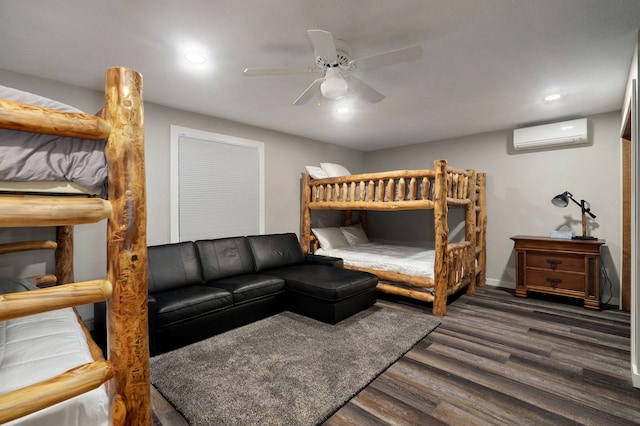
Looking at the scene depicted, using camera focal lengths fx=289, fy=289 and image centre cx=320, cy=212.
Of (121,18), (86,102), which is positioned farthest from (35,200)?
(86,102)

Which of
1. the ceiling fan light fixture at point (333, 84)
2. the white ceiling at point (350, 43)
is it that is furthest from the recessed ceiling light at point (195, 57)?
the ceiling fan light fixture at point (333, 84)

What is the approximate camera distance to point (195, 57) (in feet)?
7.24

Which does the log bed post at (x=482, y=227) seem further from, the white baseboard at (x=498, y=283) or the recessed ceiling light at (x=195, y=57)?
the recessed ceiling light at (x=195, y=57)

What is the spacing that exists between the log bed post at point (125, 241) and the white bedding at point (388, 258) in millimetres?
3013

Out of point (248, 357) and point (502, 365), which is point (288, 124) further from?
point (502, 365)

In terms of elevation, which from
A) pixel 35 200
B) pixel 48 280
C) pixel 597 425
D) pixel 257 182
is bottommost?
pixel 597 425

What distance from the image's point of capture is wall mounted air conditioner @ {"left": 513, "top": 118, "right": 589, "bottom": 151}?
3619 mm

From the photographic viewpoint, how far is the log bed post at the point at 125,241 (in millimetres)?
954

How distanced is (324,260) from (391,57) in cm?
269

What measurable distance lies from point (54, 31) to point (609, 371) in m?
4.49

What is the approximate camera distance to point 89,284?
90 cm

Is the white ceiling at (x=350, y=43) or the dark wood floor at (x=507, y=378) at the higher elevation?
the white ceiling at (x=350, y=43)

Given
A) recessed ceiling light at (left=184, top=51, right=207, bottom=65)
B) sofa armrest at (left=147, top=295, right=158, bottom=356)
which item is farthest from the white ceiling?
sofa armrest at (left=147, top=295, right=158, bottom=356)

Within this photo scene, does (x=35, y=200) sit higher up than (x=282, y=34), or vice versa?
(x=282, y=34)
